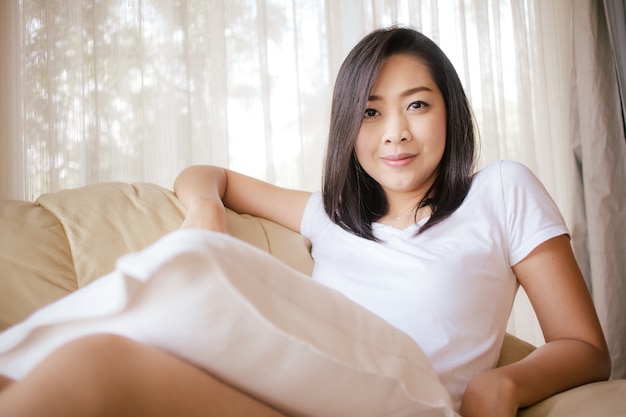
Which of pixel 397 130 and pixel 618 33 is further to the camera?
pixel 618 33

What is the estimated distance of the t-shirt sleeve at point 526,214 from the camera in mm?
1084

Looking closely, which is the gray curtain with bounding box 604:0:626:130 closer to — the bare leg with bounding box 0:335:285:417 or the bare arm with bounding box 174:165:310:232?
the bare arm with bounding box 174:165:310:232

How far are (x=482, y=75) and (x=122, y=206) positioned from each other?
174 centimetres

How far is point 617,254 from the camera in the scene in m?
2.28

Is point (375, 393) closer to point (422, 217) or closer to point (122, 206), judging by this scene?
point (422, 217)

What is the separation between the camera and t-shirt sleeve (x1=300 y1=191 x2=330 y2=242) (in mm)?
1358

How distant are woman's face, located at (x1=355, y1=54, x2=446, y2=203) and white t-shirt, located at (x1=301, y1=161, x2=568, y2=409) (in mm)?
110

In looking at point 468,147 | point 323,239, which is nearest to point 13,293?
point 323,239

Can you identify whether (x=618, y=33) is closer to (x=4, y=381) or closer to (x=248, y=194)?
(x=248, y=194)

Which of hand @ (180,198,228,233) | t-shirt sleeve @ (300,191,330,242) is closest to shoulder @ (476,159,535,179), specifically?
t-shirt sleeve @ (300,191,330,242)

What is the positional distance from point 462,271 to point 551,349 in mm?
200

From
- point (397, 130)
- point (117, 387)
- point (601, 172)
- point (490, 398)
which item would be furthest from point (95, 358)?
point (601, 172)

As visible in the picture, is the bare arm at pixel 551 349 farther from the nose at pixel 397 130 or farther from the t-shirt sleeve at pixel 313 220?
the t-shirt sleeve at pixel 313 220

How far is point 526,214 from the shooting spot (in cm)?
111
